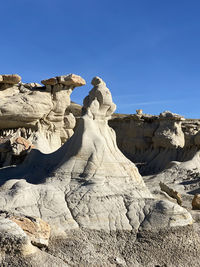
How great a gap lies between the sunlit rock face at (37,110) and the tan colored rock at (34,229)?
787 cm

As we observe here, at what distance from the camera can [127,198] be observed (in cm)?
746

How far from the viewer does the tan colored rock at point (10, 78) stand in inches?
650

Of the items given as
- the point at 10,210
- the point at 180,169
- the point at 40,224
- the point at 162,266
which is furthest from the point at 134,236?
the point at 180,169

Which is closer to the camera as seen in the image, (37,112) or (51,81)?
(37,112)

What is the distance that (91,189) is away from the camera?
7.35 meters

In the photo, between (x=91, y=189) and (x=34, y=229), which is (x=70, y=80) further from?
(x=34, y=229)

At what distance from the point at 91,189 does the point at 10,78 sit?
416 inches

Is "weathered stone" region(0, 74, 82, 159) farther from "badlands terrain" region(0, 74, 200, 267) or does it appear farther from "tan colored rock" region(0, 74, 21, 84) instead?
"badlands terrain" region(0, 74, 200, 267)

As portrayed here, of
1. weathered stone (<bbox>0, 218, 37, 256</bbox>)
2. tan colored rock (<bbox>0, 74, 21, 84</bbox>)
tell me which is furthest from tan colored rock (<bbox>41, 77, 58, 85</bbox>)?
weathered stone (<bbox>0, 218, 37, 256</bbox>)

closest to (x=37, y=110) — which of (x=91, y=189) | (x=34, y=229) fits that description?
(x=91, y=189)

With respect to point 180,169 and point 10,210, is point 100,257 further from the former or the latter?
point 180,169

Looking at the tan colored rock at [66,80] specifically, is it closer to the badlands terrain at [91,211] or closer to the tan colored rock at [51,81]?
the tan colored rock at [51,81]

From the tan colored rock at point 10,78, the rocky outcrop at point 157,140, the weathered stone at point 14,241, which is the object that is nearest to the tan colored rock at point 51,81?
the tan colored rock at point 10,78

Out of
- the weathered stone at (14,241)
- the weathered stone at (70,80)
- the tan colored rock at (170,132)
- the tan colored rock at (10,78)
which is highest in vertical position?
the weathered stone at (70,80)
